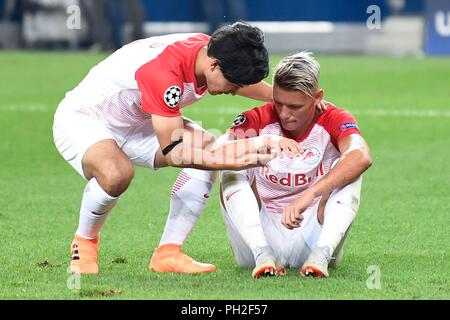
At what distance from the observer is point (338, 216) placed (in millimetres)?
6621

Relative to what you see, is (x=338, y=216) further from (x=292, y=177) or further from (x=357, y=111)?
(x=357, y=111)

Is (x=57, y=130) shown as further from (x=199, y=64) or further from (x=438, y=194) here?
(x=438, y=194)

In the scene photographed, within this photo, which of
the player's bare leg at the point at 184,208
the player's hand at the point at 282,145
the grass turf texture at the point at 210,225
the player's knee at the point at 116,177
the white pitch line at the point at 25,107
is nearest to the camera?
the grass turf texture at the point at 210,225

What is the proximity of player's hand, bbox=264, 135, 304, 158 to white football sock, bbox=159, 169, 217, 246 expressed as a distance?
1.91 ft

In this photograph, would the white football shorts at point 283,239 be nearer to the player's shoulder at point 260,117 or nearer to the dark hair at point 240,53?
the player's shoulder at point 260,117

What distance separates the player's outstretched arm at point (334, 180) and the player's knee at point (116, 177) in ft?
2.79

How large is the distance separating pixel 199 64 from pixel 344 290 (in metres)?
1.36

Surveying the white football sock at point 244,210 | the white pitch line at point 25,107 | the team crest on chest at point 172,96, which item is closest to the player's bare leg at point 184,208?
the white football sock at point 244,210

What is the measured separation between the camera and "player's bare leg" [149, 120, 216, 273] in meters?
7.02

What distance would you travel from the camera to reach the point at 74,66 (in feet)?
82.1

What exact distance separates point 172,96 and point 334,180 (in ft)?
3.06

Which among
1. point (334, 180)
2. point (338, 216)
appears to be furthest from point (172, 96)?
point (338, 216)

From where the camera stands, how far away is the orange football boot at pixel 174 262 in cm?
693
